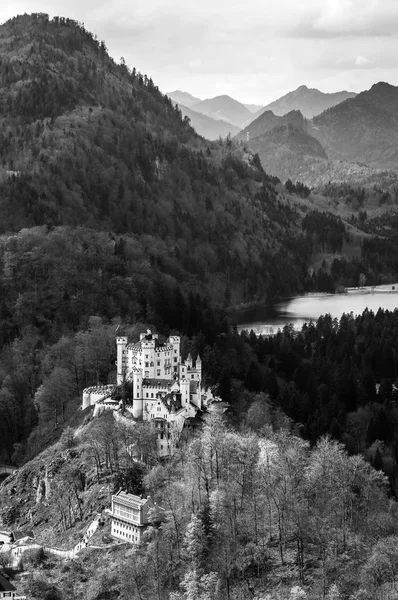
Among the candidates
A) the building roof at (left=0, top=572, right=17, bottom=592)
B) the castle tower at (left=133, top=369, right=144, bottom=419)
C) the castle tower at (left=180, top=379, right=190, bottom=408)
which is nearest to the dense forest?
the building roof at (left=0, top=572, right=17, bottom=592)

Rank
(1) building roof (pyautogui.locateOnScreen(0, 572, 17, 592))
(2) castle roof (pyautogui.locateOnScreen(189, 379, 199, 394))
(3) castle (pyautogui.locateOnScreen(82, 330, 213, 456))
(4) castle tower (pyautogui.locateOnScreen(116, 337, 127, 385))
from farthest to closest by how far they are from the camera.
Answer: (4) castle tower (pyautogui.locateOnScreen(116, 337, 127, 385)) → (2) castle roof (pyautogui.locateOnScreen(189, 379, 199, 394)) → (3) castle (pyautogui.locateOnScreen(82, 330, 213, 456)) → (1) building roof (pyautogui.locateOnScreen(0, 572, 17, 592))

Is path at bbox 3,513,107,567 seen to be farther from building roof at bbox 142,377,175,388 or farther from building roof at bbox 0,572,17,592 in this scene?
building roof at bbox 142,377,175,388

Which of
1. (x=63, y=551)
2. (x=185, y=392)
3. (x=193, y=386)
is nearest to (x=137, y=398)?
(x=185, y=392)

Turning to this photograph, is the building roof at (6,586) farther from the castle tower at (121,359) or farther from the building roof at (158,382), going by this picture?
the castle tower at (121,359)

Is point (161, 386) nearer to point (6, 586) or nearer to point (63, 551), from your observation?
point (63, 551)

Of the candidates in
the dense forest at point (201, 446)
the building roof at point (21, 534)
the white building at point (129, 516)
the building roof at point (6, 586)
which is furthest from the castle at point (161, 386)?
the building roof at point (6, 586)

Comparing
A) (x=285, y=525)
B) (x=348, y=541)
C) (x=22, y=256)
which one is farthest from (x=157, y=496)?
(x=22, y=256)

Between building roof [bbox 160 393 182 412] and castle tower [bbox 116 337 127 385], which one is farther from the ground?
castle tower [bbox 116 337 127 385]

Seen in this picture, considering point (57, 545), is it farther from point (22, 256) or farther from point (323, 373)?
point (22, 256)

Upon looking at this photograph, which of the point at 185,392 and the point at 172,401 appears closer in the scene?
the point at 172,401
